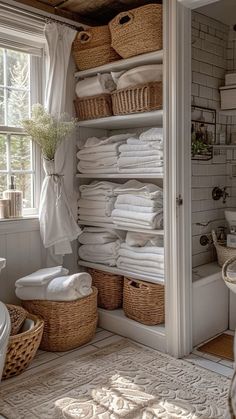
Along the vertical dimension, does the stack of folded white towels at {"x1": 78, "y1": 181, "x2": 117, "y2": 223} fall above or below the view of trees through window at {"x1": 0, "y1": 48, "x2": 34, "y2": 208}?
below

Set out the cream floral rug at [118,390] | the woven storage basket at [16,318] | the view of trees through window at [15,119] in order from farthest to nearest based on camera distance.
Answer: the view of trees through window at [15,119]
the woven storage basket at [16,318]
the cream floral rug at [118,390]

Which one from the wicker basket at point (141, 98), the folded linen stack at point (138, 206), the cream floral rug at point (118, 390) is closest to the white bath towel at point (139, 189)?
the folded linen stack at point (138, 206)

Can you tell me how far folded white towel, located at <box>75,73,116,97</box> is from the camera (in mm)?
2883

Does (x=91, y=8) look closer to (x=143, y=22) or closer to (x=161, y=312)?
(x=143, y=22)

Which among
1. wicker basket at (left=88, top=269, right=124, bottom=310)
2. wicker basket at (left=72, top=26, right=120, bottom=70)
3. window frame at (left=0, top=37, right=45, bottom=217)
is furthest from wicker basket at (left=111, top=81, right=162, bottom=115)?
wicker basket at (left=88, top=269, right=124, bottom=310)

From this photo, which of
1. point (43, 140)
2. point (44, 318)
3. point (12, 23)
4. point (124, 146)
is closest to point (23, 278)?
point (44, 318)

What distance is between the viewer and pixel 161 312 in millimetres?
2748

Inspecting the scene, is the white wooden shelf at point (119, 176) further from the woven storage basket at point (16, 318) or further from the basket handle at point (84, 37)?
the woven storage basket at point (16, 318)

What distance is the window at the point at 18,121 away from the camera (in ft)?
9.36

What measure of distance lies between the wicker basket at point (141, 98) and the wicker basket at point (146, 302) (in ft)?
3.84

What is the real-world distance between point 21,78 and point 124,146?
35.4 inches

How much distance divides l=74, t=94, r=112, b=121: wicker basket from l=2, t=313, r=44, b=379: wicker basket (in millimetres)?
1509

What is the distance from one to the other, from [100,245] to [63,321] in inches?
26.2

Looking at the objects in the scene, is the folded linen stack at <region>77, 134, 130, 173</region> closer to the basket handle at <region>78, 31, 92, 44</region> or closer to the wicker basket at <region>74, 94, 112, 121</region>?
the wicker basket at <region>74, 94, 112, 121</region>
